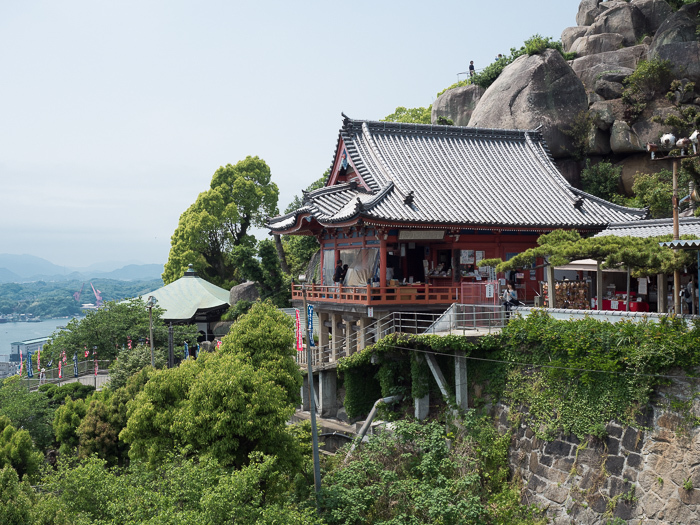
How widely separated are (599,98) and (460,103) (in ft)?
42.2

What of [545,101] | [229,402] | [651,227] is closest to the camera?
[229,402]

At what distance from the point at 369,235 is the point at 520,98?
887 inches

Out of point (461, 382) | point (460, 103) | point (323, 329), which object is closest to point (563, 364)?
point (461, 382)

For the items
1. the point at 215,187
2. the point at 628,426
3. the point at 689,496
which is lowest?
the point at 689,496

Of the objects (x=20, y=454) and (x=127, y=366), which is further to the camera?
(x=127, y=366)

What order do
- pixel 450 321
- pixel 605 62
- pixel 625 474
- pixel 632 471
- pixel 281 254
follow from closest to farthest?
pixel 632 471
pixel 625 474
pixel 450 321
pixel 605 62
pixel 281 254

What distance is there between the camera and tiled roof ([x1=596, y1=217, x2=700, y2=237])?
23.4 meters

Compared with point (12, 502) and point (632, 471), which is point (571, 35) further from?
point (12, 502)

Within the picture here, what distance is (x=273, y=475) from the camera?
638 inches

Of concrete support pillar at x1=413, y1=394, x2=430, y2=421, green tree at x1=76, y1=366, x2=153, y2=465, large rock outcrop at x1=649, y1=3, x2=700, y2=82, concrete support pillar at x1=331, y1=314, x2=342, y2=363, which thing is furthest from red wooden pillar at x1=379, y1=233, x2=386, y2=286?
large rock outcrop at x1=649, y1=3, x2=700, y2=82

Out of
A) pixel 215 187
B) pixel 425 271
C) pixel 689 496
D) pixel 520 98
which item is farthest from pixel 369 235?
pixel 215 187

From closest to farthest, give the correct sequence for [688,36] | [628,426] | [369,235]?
[628,426]
[369,235]
[688,36]

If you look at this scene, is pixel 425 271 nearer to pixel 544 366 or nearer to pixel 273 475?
pixel 544 366

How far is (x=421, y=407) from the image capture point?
22203 millimetres
